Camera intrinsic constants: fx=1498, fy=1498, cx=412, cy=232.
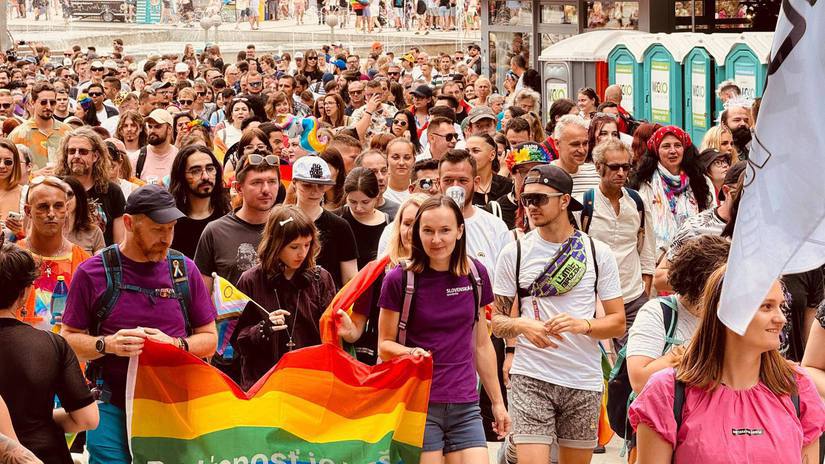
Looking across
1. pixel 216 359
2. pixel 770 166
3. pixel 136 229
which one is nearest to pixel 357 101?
pixel 216 359

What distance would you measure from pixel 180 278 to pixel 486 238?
219 centimetres

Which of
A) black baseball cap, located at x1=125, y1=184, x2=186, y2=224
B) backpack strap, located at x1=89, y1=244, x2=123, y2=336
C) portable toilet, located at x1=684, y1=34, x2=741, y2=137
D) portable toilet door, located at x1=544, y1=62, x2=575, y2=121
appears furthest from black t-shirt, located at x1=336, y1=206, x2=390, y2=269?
portable toilet door, located at x1=544, y1=62, x2=575, y2=121

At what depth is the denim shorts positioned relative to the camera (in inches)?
262

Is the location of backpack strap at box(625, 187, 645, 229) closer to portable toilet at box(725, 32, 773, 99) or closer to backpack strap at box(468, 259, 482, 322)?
backpack strap at box(468, 259, 482, 322)

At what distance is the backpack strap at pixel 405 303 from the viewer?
6664mm

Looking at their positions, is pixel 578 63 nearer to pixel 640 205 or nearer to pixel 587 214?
pixel 640 205

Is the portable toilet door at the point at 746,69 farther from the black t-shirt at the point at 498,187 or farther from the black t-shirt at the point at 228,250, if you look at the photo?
the black t-shirt at the point at 228,250

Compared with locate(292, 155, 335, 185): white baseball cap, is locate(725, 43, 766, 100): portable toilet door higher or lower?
higher

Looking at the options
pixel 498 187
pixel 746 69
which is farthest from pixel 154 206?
pixel 746 69

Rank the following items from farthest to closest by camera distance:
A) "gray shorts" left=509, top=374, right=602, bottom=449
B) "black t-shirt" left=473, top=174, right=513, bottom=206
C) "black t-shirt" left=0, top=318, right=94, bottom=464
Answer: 1. "black t-shirt" left=473, top=174, right=513, bottom=206
2. "gray shorts" left=509, top=374, right=602, bottom=449
3. "black t-shirt" left=0, top=318, right=94, bottom=464

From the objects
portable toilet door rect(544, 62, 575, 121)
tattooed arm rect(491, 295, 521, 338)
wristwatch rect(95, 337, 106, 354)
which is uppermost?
portable toilet door rect(544, 62, 575, 121)

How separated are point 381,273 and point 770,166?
387 centimetres

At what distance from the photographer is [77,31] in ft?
194

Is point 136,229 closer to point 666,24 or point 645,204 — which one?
point 645,204
